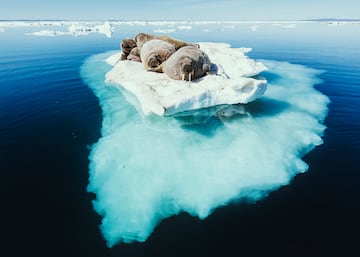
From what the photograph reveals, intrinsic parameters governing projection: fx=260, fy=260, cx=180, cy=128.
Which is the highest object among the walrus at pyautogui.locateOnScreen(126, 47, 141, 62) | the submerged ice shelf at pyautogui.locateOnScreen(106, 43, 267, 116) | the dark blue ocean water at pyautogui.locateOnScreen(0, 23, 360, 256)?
the walrus at pyautogui.locateOnScreen(126, 47, 141, 62)

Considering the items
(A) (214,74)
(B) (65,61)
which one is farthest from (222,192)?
(B) (65,61)

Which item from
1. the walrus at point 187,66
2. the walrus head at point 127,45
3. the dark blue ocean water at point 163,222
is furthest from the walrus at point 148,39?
the dark blue ocean water at point 163,222

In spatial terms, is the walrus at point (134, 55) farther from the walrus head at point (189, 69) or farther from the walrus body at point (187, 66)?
the walrus head at point (189, 69)

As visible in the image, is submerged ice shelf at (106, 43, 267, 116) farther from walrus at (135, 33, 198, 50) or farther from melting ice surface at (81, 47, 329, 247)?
walrus at (135, 33, 198, 50)

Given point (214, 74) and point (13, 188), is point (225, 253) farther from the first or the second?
point (214, 74)

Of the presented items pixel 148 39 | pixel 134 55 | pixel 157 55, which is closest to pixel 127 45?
pixel 134 55

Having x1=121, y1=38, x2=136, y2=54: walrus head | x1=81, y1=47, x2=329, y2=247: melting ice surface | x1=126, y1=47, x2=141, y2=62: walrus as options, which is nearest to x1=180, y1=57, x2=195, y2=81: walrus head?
x1=81, y1=47, x2=329, y2=247: melting ice surface

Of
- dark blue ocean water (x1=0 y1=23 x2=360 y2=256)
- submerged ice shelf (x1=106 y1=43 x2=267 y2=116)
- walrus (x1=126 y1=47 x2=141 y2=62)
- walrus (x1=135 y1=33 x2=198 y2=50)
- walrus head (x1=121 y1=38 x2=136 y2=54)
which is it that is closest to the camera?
dark blue ocean water (x1=0 y1=23 x2=360 y2=256)
